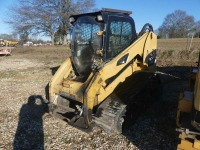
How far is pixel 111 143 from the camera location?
4.83m

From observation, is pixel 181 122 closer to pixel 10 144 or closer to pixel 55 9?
pixel 10 144

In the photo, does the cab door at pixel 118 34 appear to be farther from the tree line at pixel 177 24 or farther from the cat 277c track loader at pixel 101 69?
the tree line at pixel 177 24

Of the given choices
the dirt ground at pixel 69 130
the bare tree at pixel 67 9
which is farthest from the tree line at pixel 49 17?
the dirt ground at pixel 69 130

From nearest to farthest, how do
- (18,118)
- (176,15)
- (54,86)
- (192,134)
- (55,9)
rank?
(192,134) → (54,86) → (18,118) → (55,9) → (176,15)

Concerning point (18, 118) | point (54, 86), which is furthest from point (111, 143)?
point (18, 118)

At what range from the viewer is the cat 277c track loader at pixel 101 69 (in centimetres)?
497

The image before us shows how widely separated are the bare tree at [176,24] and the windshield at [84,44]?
2257 inches

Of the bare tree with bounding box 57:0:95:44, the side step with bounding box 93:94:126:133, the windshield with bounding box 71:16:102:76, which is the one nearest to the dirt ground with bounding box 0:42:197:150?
the side step with bounding box 93:94:126:133

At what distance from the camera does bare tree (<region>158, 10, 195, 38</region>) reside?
2440 inches

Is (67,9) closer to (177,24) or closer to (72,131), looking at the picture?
(72,131)

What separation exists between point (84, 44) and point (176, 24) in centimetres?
6554

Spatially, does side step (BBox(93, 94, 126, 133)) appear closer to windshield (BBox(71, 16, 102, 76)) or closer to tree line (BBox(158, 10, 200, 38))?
windshield (BBox(71, 16, 102, 76))

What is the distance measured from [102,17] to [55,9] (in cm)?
3013

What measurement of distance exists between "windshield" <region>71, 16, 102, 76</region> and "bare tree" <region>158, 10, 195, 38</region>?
57.3m
